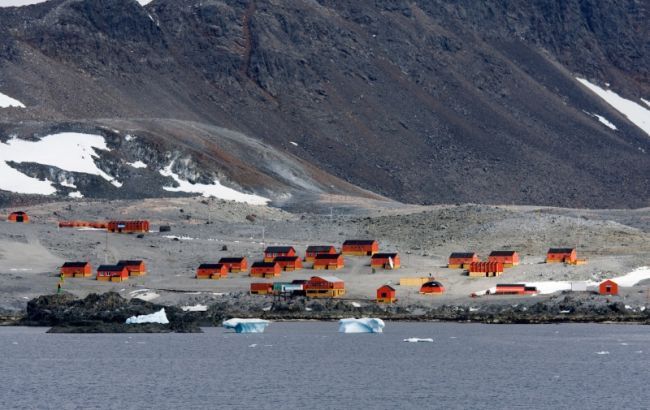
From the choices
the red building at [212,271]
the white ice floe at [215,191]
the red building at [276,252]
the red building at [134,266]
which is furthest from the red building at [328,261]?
the white ice floe at [215,191]

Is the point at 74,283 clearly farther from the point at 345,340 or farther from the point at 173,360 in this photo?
the point at 173,360

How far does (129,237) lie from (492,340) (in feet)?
175

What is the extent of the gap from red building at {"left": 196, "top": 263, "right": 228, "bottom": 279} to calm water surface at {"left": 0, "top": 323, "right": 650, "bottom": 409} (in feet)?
49.8

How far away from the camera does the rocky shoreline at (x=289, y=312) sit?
109 meters

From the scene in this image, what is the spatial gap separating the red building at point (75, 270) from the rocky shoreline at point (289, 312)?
1110 cm

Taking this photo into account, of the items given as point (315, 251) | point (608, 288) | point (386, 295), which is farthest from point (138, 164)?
point (608, 288)

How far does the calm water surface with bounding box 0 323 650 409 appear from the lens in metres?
70.2

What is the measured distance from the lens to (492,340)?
10056 centimetres

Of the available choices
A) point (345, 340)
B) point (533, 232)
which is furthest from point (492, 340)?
Answer: point (533, 232)

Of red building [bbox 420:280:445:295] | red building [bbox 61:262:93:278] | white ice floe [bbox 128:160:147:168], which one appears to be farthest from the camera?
white ice floe [bbox 128:160:147:168]

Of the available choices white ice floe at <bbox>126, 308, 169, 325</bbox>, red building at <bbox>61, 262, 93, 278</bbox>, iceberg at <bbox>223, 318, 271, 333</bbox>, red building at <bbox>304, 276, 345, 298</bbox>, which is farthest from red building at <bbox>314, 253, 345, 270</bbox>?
white ice floe at <bbox>126, 308, 169, 325</bbox>

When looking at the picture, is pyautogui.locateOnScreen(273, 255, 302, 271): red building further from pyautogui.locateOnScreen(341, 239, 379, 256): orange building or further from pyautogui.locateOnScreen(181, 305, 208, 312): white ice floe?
pyautogui.locateOnScreen(181, 305, 208, 312): white ice floe

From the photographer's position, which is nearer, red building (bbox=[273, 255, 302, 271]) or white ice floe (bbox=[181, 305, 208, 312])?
white ice floe (bbox=[181, 305, 208, 312])

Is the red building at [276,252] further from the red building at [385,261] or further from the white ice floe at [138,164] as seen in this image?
the white ice floe at [138,164]
